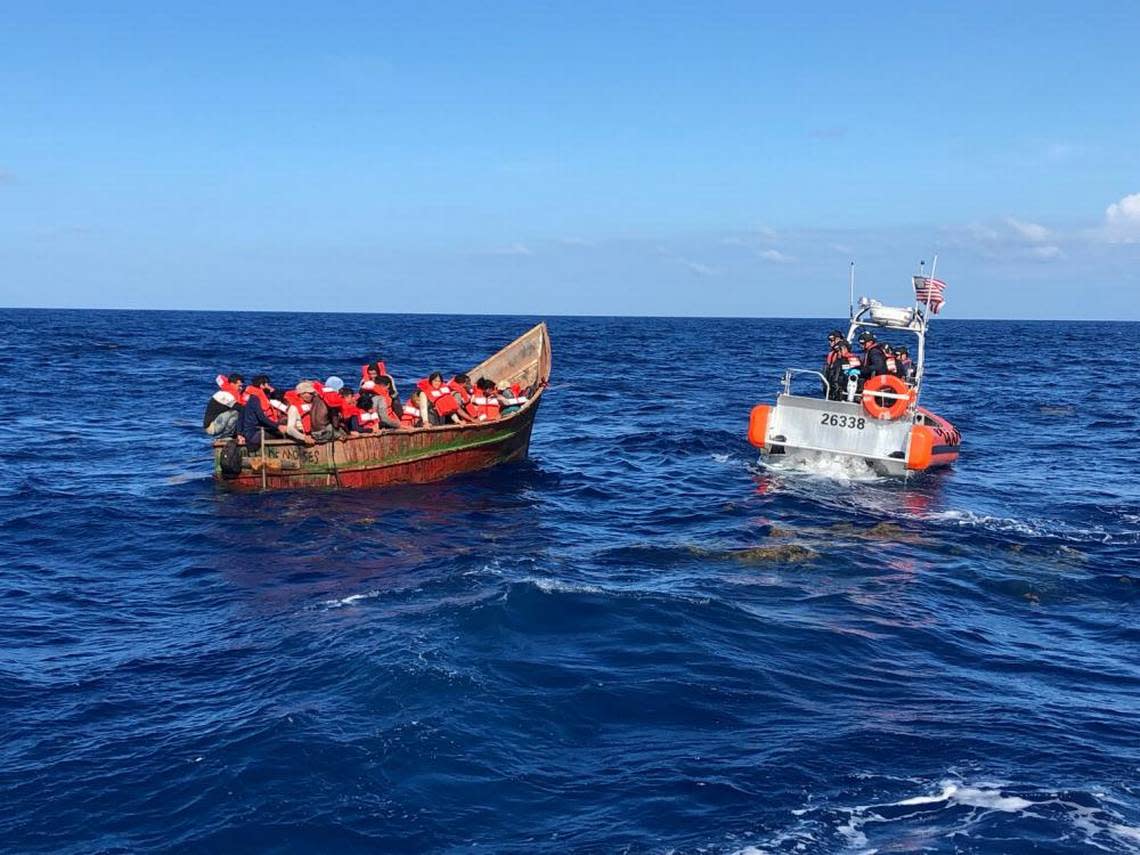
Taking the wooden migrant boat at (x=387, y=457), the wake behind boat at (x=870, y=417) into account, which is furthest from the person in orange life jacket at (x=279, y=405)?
the wake behind boat at (x=870, y=417)

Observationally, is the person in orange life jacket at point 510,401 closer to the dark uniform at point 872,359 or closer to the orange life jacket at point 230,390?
the orange life jacket at point 230,390

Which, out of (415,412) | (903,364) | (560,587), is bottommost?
(560,587)

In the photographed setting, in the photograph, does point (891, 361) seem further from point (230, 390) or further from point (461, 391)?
point (230, 390)

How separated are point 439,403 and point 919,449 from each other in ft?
30.8

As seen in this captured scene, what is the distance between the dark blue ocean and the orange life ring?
155cm

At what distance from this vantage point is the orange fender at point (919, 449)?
1998 centimetres

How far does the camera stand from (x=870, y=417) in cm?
2012

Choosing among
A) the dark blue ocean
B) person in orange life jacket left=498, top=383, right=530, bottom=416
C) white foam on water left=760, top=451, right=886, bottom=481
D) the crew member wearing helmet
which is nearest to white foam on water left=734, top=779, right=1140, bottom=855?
the dark blue ocean

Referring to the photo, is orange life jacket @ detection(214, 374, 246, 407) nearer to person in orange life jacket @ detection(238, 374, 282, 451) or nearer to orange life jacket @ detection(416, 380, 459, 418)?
person in orange life jacket @ detection(238, 374, 282, 451)

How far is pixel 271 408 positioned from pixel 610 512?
21.5 ft

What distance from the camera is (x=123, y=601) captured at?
43.4 feet

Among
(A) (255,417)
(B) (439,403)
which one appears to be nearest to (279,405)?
(A) (255,417)

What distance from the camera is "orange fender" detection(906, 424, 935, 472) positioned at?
65.6 ft

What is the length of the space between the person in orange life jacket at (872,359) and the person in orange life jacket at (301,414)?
10.9 meters
